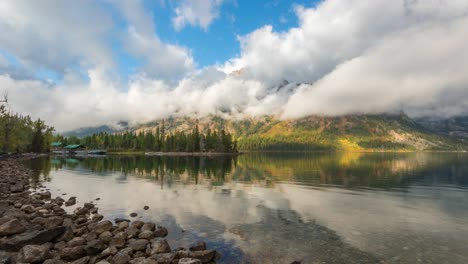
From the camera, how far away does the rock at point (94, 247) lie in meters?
19.6

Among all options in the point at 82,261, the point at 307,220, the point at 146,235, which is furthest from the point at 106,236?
the point at 307,220

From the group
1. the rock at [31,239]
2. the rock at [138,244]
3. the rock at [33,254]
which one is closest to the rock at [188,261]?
the rock at [138,244]

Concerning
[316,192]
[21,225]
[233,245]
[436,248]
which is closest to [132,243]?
[233,245]

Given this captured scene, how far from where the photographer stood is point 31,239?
65.4 feet

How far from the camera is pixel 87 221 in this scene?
1107 inches

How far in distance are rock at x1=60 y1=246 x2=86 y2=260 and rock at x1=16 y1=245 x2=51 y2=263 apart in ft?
3.13

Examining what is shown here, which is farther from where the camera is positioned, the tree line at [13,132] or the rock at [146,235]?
the tree line at [13,132]

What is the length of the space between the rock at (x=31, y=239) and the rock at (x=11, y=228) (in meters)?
1.93

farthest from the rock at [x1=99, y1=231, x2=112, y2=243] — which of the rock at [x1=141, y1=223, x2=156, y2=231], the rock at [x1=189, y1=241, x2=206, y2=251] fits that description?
the rock at [x1=189, y1=241, x2=206, y2=251]

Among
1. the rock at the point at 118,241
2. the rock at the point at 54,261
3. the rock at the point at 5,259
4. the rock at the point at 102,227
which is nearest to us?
the rock at the point at 5,259

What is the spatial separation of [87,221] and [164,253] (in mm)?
13882

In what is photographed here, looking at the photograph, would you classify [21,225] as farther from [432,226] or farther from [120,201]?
[432,226]

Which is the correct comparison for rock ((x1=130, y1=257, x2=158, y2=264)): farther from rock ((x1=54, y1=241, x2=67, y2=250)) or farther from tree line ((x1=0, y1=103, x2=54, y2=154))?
tree line ((x1=0, y1=103, x2=54, y2=154))

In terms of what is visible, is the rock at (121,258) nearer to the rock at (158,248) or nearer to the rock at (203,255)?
the rock at (158,248)
